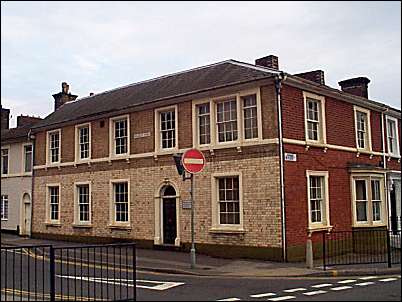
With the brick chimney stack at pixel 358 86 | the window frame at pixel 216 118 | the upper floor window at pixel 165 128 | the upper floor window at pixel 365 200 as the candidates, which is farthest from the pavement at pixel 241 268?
the brick chimney stack at pixel 358 86

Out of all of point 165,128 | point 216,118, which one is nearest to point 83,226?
point 165,128

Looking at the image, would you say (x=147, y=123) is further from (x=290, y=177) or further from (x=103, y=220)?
(x=290, y=177)

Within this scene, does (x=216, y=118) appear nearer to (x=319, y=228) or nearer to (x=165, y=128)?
(x=165, y=128)

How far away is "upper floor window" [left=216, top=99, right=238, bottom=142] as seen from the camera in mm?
18844

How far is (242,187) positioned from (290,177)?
5.72ft

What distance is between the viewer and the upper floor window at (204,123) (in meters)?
19.6

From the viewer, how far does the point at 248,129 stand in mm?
18469

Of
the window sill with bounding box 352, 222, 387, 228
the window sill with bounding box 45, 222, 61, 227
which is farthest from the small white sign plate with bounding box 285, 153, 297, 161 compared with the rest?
the window sill with bounding box 45, 222, 61, 227

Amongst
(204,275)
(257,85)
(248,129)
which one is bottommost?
(204,275)

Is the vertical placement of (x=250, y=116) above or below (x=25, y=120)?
below

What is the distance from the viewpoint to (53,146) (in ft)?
88.5

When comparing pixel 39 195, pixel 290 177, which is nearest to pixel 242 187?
pixel 290 177

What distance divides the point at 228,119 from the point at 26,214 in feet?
51.6

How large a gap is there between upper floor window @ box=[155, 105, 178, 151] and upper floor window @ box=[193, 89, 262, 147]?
1.31 meters
